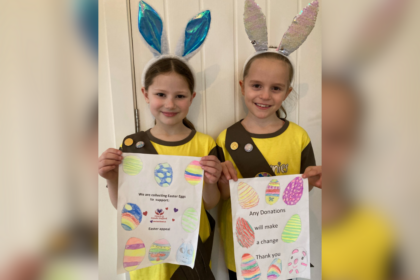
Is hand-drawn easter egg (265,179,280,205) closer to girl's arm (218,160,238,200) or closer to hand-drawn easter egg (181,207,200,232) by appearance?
girl's arm (218,160,238,200)

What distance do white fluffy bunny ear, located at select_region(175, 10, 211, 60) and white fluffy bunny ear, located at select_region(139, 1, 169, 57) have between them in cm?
6

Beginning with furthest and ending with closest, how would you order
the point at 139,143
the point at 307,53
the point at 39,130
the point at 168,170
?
the point at 307,53, the point at 139,143, the point at 168,170, the point at 39,130

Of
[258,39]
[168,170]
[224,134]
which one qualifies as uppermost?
[258,39]

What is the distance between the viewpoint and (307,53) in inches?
39.5

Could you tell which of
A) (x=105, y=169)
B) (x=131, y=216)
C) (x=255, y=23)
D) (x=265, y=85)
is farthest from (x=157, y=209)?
(x=255, y=23)

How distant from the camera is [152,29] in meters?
0.75

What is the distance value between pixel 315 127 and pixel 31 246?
3.51ft

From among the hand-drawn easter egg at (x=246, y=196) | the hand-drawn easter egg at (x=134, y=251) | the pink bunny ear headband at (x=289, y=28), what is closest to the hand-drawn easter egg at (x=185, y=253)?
the hand-drawn easter egg at (x=134, y=251)

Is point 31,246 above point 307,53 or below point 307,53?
below

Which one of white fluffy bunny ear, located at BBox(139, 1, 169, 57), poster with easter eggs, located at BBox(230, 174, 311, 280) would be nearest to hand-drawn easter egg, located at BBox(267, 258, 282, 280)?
poster with easter eggs, located at BBox(230, 174, 311, 280)

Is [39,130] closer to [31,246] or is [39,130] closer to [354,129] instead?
[31,246]

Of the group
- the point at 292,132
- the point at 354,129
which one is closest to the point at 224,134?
the point at 292,132

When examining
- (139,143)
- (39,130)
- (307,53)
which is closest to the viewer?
(39,130)

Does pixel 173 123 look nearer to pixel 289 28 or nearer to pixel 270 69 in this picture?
pixel 270 69
